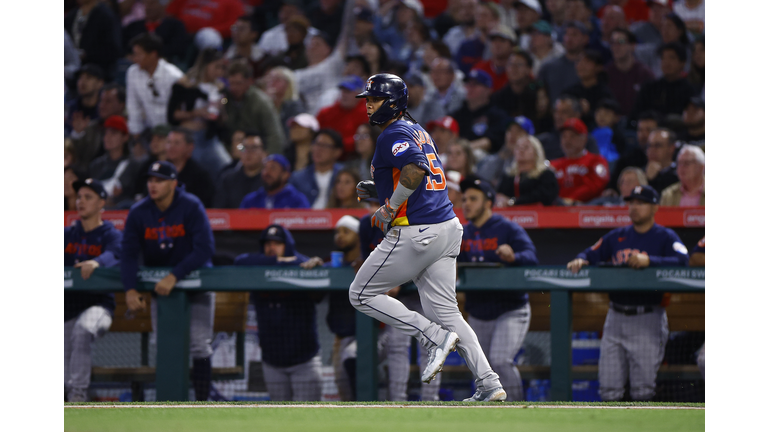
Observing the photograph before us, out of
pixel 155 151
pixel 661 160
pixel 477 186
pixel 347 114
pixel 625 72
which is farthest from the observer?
pixel 347 114

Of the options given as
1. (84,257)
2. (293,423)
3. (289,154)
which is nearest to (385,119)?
(293,423)

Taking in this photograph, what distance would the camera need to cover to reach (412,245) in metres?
4.29

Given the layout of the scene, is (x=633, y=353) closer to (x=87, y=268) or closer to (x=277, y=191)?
(x=277, y=191)

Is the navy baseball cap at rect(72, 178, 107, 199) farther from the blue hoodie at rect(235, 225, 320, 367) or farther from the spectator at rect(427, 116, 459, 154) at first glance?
the spectator at rect(427, 116, 459, 154)

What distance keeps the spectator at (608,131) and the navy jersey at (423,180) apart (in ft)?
15.6

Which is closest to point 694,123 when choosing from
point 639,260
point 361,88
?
point 639,260

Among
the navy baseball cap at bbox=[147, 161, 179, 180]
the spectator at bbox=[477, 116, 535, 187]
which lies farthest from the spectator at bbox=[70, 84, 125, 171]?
the spectator at bbox=[477, 116, 535, 187]

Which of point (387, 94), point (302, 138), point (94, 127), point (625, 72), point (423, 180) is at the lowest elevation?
point (423, 180)

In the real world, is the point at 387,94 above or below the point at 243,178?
above

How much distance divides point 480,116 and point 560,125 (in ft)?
3.38

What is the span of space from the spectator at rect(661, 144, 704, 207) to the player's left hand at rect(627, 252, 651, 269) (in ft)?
6.30

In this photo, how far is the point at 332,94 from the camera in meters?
10.2

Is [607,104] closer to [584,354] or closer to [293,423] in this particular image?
[584,354]

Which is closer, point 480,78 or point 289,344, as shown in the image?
point 289,344
